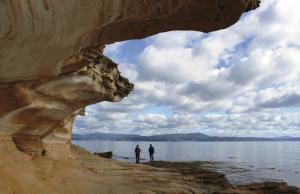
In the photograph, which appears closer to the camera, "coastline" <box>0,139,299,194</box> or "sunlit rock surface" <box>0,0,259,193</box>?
"sunlit rock surface" <box>0,0,259,193</box>

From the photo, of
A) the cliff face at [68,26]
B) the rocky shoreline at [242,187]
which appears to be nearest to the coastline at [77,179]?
the rocky shoreline at [242,187]

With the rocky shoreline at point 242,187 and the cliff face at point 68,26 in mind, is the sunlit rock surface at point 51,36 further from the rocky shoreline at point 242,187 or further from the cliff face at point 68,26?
the rocky shoreline at point 242,187

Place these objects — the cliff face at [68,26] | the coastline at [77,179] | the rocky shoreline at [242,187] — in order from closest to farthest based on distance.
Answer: the cliff face at [68,26], the coastline at [77,179], the rocky shoreline at [242,187]

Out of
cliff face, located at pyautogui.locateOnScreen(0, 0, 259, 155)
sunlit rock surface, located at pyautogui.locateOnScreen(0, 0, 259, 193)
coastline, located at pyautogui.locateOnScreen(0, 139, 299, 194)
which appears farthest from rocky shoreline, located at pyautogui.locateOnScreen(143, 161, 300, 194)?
cliff face, located at pyautogui.locateOnScreen(0, 0, 259, 155)

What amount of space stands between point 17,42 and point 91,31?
1.89 m

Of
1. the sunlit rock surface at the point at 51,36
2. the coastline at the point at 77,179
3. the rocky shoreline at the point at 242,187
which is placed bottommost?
the rocky shoreline at the point at 242,187

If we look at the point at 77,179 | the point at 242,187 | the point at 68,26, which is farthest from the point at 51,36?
the point at 242,187

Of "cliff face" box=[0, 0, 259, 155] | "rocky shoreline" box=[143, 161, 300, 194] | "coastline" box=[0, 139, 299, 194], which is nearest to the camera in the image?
"cliff face" box=[0, 0, 259, 155]

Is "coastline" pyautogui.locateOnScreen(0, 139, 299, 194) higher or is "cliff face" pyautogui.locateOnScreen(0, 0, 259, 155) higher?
"cliff face" pyautogui.locateOnScreen(0, 0, 259, 155)

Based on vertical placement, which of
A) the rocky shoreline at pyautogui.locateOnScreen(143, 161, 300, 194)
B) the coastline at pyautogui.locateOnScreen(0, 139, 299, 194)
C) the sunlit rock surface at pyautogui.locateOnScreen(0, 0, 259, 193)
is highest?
the sunlit rock surface at pyautogui.locateOnScreen(0, 0, 259, 193)

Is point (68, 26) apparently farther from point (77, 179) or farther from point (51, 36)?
point (77, 179)

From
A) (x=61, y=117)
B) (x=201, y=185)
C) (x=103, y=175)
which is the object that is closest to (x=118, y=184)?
(x=103, y=175)

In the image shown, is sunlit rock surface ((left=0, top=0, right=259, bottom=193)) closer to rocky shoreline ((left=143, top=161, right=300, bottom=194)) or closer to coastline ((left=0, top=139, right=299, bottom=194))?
coastline ((left=0, top=139, right=299, bottom=194))

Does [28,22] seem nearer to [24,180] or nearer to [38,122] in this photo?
[24,180]
